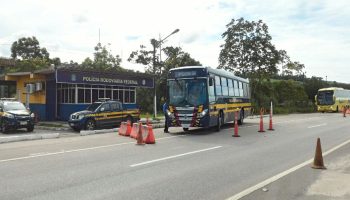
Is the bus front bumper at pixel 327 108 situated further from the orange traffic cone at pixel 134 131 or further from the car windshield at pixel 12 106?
the orange traffic cone at pixel 134 131

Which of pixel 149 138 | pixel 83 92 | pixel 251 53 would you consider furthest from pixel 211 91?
pixel 251 53

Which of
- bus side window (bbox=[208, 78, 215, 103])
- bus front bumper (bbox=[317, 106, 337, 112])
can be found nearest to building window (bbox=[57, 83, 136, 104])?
bus side window (bbox=[208, 78, 215, 103])

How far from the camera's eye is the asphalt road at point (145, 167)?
8031 mm

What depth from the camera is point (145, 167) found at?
10.6 m

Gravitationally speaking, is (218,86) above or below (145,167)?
above

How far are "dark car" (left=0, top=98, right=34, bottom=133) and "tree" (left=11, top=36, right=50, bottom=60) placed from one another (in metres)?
64.2

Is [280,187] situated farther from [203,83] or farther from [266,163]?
[203,83]

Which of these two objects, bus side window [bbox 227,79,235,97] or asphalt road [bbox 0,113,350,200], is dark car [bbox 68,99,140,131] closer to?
bus side window [bbox 227,79,235,97]

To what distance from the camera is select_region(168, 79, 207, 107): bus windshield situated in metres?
20.2

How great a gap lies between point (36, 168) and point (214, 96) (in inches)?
474

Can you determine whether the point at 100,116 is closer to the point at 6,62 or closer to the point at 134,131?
the point at 134,131

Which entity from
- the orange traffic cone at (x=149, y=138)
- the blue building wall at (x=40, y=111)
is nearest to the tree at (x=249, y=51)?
the blue building wall at (x=40, y=111)

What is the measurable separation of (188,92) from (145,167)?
400 inches

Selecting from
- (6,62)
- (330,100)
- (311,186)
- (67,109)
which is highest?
(6,62)
